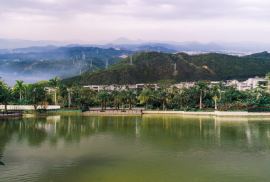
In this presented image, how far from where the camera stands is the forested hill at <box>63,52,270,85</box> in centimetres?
13275

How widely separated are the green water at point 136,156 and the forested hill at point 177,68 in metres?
98.2

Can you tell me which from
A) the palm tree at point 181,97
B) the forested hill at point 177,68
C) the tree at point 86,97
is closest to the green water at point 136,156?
the palm tree at point 181,97

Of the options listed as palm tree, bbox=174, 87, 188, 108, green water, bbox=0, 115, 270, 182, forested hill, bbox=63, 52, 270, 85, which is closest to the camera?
green water, bbox=0, 115, 270, 182

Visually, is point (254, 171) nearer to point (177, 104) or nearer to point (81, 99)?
point (177, 104)

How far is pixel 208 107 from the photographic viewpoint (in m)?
61.9

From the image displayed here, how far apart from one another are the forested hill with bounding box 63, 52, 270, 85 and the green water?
98.2 m

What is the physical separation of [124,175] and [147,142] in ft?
32.2

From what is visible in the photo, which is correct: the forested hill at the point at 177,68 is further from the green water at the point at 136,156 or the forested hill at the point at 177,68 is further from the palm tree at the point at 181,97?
the green water at the point at 136,156

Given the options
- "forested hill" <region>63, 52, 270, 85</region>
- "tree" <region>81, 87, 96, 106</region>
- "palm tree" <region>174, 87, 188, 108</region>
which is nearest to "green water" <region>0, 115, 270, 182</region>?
"palm tree" <region>174, 87, 188, 108</region>

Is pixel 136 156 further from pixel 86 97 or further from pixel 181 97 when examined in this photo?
pixel 86 97

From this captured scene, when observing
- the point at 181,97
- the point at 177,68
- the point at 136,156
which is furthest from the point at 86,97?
the point at 177,68

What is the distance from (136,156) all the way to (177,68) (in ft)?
419

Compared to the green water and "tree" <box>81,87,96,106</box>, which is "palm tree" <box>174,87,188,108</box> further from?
the green water

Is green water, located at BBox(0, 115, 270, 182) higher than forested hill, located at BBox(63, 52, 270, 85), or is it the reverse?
forested hill, located at BBox(63, 52, 270, 85)
